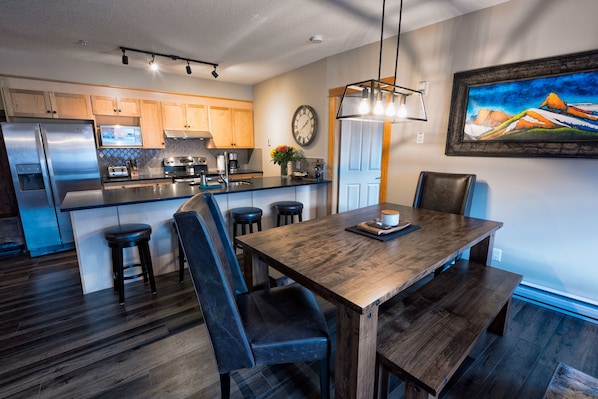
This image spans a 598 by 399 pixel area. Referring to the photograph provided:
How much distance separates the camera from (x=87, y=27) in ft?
9.18

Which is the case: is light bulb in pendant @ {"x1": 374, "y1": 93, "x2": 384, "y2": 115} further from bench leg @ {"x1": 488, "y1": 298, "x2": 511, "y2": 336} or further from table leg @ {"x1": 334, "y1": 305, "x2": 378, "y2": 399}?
bench leg @ {"x1": 488, "y1": 298, "x2": 511, "y2": 336}

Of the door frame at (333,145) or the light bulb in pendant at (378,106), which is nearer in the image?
the light bulb in pendant at (378,106)

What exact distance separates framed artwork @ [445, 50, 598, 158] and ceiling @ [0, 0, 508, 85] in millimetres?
664

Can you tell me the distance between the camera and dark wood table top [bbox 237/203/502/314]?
1.12m

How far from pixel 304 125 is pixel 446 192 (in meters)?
2.47

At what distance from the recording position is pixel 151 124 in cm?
450

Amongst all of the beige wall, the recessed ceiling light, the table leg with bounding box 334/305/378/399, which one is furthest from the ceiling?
the table leg with bounding box 334/305/378/399

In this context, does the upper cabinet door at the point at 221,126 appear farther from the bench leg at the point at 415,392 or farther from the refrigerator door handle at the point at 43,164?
the bench leg at the point at 415,392

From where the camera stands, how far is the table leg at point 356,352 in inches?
42.2

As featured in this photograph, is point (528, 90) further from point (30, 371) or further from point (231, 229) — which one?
point (30, 371)

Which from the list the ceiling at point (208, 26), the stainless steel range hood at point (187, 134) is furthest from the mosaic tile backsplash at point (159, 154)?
the ceiling at point (208, 26)

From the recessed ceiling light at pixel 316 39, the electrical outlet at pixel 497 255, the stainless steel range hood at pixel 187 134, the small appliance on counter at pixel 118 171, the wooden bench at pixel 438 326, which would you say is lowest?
the electrical outlet at pixel 497 255

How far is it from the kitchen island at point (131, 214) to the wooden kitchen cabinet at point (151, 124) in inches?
72.3

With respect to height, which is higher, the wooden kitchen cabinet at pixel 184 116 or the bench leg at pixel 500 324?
the wooden kitchen cabinet at pixel 184 116
